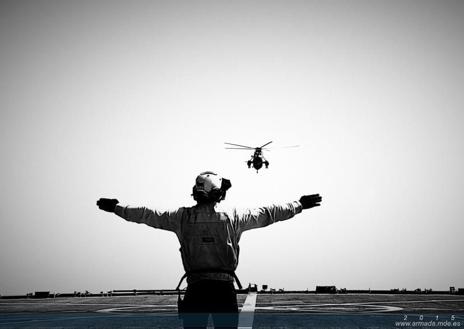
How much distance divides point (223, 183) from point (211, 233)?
66 centimetres

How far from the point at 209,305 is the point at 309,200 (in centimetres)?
175

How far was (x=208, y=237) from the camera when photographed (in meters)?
Answer: 4.74

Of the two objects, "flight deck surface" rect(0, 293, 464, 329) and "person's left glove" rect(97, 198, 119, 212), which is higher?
"person's left glove" rect(97, 198, 119, 212)

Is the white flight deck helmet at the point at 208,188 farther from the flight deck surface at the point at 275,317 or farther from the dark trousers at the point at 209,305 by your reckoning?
the flight deck surface at the point at 275,317

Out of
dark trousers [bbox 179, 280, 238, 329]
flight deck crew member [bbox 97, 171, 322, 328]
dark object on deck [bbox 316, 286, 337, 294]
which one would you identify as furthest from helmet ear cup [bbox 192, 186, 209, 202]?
dark object on deck [bbox 316, 286, 337, 294]

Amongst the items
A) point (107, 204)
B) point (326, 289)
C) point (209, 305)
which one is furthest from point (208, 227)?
point (326, 289)

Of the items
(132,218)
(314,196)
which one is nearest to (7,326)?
(132,218)

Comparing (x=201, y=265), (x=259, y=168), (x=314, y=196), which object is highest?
(x=259, y=168)

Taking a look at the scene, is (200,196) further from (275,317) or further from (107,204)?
(275,317)

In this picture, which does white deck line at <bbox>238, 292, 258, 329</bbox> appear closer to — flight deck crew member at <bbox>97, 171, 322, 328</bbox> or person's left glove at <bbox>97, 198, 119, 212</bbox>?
flight deck crew member at <bbox>97, 171, 322, 328</bbox>

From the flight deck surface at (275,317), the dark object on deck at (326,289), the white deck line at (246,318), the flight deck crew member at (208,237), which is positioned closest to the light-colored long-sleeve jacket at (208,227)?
the flight deck crew member at (208,237)

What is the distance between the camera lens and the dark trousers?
14.9 feet

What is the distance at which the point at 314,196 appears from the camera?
5.20 metres

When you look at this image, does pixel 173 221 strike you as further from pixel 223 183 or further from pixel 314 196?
pixel 314 196
